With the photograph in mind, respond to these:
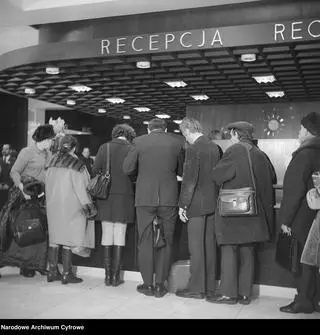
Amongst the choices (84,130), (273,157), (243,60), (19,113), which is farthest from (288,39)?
(84,130)

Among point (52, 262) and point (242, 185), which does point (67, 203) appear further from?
point (242, 185)

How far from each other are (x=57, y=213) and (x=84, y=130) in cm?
1556

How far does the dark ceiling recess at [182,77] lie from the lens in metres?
8.66

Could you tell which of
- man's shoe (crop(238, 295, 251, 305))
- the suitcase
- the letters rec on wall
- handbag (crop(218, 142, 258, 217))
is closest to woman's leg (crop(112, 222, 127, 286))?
the suitcase

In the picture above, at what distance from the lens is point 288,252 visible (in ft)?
12.0

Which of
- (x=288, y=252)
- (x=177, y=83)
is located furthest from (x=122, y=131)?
(x=177, y=83)

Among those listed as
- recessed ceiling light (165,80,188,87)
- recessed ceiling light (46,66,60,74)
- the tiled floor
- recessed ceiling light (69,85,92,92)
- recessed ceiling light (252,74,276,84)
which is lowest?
the tiled floor

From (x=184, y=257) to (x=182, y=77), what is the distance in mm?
6941

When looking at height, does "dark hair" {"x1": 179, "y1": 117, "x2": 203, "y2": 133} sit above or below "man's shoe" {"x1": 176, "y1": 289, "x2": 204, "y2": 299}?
above

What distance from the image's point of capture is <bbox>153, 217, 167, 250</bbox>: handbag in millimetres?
3932

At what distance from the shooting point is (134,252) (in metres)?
4.61

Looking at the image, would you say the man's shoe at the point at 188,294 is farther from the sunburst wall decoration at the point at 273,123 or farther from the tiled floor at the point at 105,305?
the sunburst wall decoration at the point at 273,123

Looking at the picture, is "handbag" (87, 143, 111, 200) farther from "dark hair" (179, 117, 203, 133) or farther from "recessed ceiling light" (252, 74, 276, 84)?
"recessed ceiling light" (252, 74, 276, 84)
